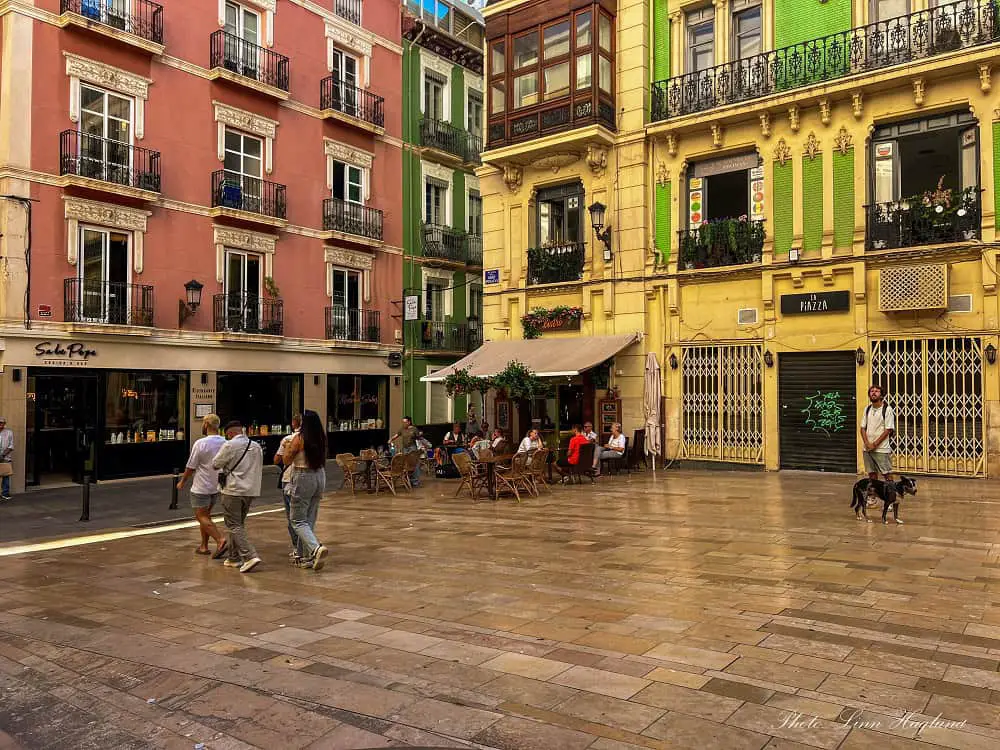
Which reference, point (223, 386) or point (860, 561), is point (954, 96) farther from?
point (223, 386)

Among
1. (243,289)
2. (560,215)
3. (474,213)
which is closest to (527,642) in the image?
(560,215)

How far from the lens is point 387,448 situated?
A: 17.5m

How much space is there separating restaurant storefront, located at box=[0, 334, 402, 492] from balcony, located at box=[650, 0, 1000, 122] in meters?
13.2

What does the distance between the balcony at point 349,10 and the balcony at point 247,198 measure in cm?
694

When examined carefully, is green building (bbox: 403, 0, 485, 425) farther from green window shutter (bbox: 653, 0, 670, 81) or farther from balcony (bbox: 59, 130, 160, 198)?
green window shutter (bbox: 653, 0, 670, 81)

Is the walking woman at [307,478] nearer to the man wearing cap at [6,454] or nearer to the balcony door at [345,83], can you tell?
the man wearing cap at [6,454]

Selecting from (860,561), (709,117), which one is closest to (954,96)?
(709,117)

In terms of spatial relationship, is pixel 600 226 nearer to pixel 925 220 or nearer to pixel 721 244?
pixel 721 244

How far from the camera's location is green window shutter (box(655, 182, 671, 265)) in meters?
18.1

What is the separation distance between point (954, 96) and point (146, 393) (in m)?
19.8

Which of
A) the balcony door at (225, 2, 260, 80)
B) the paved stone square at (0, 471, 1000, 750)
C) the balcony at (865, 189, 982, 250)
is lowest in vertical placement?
the paved stone square at (0, 471, 1000, 750)

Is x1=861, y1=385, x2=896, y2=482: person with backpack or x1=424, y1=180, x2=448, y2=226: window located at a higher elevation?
x1=424, y1=180, x2=448, y2=226: window

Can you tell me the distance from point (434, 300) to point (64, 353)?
13626 mm

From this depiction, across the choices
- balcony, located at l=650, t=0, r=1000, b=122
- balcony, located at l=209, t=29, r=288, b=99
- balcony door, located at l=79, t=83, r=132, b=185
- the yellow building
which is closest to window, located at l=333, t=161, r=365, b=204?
balcony, located at l=209, t=29, r=288, b=99
